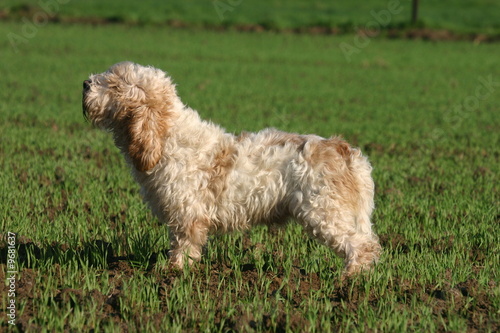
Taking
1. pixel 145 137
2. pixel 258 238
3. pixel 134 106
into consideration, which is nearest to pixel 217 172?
pixel 145 137

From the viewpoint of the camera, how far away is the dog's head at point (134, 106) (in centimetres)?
579

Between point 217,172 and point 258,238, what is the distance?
1436mm

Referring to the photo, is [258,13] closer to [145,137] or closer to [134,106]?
[134,106]

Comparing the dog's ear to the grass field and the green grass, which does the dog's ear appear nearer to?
the grass field

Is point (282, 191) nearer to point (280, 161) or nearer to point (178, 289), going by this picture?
point (280, 161)

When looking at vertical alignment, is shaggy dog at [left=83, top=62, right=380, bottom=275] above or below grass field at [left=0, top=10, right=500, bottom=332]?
above

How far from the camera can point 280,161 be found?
5.89 metres

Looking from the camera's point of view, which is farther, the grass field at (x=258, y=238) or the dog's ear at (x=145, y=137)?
the dog's ear at (x=145, y=137)

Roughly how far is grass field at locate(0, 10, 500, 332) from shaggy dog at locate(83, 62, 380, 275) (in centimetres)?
35

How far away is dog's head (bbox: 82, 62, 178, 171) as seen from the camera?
5.79 meters

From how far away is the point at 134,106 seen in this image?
19.1ft

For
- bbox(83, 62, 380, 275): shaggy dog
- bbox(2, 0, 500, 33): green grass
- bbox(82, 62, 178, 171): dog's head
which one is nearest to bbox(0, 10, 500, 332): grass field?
bbox(83, 62, 380, 275): shaggy dog

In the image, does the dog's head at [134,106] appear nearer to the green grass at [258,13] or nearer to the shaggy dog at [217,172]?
the shaggy dog at [217,172]

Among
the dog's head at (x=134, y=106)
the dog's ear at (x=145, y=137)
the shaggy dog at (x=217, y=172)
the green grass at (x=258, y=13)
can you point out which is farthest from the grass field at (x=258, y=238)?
the green grass at (x=258, y=13)
